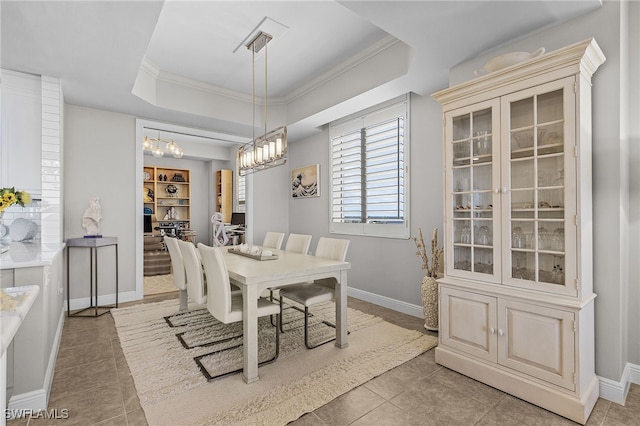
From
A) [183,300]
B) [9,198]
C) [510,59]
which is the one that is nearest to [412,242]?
[510,59]

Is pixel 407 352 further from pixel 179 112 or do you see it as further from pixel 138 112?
pixel 138 112

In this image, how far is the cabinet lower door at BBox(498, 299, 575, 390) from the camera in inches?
74.8

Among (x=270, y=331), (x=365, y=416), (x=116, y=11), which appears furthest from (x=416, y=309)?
(x=116, y=11)

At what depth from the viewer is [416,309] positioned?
3.65 m

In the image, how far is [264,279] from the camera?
2.37 meters

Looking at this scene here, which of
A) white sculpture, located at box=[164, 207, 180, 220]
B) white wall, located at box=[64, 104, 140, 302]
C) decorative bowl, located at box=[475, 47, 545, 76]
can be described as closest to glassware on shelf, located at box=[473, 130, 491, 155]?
decorative bowl, located at box=[475, 47, 545, 76]

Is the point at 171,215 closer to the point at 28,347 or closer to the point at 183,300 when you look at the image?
the point at 183,300

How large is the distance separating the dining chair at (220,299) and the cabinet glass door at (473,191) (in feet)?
5.11

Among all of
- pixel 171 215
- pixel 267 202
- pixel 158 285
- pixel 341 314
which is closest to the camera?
pixel 341 314

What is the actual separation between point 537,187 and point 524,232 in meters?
0.32

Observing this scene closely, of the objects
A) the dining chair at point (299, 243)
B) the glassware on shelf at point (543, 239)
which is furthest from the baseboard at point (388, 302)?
the glassware on shelf at point (543, 239)

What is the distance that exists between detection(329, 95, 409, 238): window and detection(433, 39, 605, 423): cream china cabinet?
1.30 metres

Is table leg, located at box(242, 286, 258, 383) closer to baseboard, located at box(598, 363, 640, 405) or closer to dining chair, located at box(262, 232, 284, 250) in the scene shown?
dining chair, located at box(262, 232, 284, 250)

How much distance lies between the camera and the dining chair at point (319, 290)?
281 centimetres
